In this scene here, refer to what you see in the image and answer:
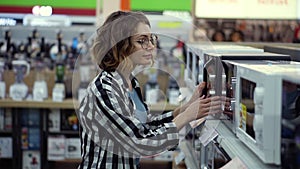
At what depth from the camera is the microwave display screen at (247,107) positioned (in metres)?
1.29

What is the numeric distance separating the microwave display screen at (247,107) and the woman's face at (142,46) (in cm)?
41

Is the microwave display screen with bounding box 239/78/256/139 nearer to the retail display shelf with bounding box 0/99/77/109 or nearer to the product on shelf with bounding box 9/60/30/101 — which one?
the retail display shelf with bounding box 0/99/77/109

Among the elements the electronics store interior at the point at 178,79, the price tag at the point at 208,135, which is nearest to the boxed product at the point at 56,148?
the electronics store interior at the point at 178,79

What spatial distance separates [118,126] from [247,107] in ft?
1.36

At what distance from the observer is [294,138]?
1095 mm

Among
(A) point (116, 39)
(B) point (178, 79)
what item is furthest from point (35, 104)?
(A) point (116, 39)

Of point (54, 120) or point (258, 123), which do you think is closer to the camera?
point (258, 123)

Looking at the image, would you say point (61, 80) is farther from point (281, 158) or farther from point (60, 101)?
point (281, 158)

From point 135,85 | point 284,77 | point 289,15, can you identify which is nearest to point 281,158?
point 284,77

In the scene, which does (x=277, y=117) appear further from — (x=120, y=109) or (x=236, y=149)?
(x=120, y=109)

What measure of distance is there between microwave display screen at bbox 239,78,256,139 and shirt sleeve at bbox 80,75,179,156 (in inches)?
12.0

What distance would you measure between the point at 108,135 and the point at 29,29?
3918 millimetres

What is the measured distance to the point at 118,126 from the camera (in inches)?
60.9

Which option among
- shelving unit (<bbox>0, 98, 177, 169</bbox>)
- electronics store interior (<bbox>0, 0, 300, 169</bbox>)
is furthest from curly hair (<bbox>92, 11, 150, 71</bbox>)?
shelving unit (<bbox>0, 98, 177, 169</bbox>)
